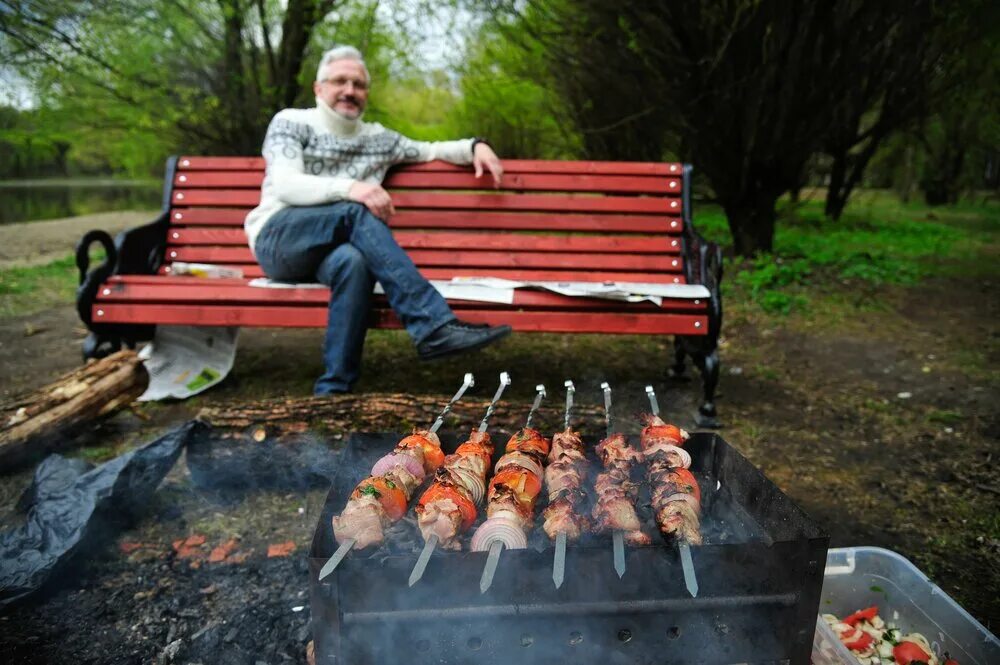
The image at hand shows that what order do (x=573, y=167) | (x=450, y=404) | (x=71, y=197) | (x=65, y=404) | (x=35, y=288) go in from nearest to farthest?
1. (x=450, y=404)
2. (x=65, y=404)
3. (x=573, y=167)
4. (x=35, y=288)
5. (x=71, y=197)

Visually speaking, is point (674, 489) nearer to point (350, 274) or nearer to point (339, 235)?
point (350, 274)

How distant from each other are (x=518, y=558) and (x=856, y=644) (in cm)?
116

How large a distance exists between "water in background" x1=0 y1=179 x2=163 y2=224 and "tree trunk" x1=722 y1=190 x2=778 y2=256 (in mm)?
13916

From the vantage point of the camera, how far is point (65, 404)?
319cm

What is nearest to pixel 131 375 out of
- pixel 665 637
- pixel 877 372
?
pixel 665 637

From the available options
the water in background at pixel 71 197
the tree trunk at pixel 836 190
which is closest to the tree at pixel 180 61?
the water in background at pixel 71 197

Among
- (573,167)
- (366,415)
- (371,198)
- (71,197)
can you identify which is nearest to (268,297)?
(371,198)

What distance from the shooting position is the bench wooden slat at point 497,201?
447 cm

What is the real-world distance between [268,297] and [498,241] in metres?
1.55

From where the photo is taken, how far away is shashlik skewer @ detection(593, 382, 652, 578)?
5.21 ft

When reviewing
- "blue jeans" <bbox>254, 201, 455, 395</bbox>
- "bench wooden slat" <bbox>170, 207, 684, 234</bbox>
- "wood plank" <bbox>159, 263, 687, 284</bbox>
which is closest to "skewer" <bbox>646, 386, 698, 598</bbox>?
"blue jeans" <bbox>254, 201, 455, 395</bbox>

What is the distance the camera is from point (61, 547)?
7.36 feet

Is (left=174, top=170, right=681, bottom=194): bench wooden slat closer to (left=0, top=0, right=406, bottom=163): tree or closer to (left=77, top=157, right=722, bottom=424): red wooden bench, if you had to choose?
(left=77, top=157, right=722, bottom=424): red wooden bench

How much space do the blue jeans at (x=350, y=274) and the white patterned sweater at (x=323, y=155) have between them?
120mm
